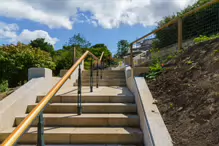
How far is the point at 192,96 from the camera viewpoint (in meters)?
2.35

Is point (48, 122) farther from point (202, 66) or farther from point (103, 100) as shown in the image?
point (202, 66)

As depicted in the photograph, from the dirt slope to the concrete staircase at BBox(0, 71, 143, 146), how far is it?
55 centimetres

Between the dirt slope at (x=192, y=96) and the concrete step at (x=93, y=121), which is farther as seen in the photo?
the concrete step at (x=93, y=121)

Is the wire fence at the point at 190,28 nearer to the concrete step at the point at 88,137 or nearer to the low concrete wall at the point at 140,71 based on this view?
the low concrete wall at the point at 140,71

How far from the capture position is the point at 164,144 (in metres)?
1.78

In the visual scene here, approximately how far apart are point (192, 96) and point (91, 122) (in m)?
1.51

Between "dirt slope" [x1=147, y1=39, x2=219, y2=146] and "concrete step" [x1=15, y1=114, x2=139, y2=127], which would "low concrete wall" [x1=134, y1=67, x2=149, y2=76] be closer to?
"dirt slope" [x1=147, y1=39, x2=219, y2=146]

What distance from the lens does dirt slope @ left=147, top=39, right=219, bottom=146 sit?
5.94ft

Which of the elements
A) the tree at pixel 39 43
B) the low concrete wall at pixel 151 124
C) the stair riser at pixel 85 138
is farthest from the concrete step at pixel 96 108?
the tree at pixel 39 43

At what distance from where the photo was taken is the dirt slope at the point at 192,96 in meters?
1.81

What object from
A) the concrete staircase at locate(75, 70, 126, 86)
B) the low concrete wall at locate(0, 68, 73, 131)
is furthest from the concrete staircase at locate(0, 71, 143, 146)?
the concrete staircase at locate(75, 70, 126, 86)

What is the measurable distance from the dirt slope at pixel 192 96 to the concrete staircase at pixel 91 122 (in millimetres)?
554

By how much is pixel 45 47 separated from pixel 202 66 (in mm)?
31418

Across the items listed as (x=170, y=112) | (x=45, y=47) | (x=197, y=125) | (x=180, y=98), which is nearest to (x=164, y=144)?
(x=197, y=125)
